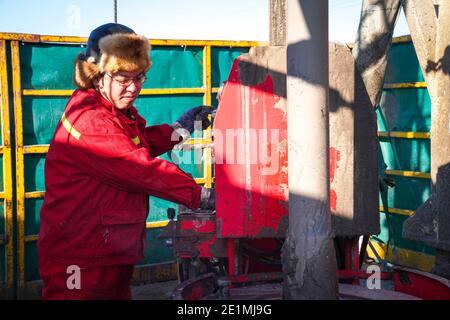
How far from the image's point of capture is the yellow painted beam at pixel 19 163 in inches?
→ 194

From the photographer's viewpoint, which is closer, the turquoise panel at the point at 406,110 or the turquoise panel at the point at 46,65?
the turquoise panel at the point at 46,65

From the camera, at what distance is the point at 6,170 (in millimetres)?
4961

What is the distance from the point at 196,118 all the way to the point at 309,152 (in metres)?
1.46

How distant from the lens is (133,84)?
2574 millimetres

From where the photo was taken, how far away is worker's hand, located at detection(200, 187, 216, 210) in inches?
100

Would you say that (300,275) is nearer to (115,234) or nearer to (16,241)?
(115,234)

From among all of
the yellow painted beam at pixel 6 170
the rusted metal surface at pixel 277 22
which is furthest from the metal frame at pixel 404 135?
the yellow painted beam at pixel 6 170

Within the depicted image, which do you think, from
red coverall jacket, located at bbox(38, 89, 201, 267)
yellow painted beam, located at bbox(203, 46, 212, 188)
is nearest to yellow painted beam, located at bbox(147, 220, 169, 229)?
yellow painted beam, located at bbox(203, 46, 212, 188)

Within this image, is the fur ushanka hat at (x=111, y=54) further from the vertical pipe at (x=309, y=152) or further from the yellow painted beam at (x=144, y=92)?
the yellow painted beam at (x=144, y=92)

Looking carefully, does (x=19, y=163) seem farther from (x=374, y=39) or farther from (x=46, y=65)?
(x=374, y=39)

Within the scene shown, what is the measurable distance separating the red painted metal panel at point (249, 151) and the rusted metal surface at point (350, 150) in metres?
0.23

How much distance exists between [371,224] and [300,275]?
2.00 ft

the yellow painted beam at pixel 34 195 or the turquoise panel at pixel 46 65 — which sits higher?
the turquoise panel at pixel 46 65
